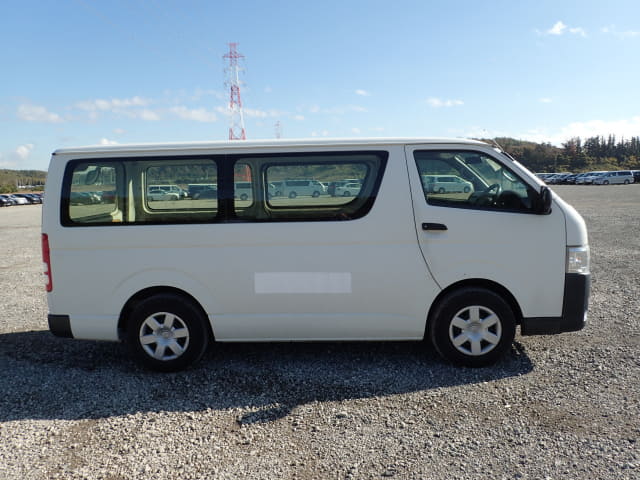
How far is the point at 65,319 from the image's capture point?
14.1ft

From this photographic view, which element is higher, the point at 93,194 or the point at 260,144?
the point at 260,144

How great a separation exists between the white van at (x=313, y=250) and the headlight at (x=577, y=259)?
1 centimetres

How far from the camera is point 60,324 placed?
170 inches

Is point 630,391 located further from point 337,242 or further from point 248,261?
point 248,261

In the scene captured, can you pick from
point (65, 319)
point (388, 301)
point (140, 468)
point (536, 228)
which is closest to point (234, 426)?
point (140, 468)

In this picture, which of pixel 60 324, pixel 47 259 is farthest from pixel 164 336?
pixel 47 259

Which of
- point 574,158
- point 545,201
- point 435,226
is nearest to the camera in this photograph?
point 545,201

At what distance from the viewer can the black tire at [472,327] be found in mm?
4172

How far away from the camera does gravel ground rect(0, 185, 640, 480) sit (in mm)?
2922

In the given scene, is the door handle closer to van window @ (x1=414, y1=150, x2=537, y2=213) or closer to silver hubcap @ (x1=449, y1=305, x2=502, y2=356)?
van window @ (x1=414, y1=150, x2=537, y2=213)

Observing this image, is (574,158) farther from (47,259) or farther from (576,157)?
(47,259)

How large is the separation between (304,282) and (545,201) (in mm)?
2254

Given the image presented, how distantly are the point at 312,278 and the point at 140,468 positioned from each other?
2005 mm

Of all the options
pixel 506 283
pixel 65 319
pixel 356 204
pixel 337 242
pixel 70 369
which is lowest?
pixel 70 369
